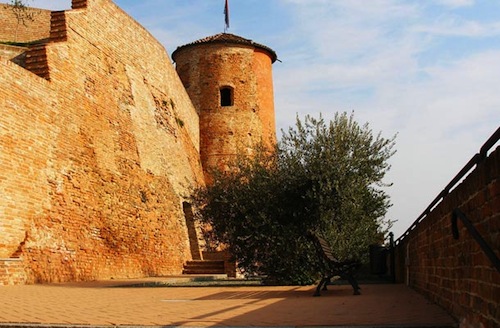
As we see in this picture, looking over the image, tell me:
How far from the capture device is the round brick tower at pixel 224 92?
26578 millimetres

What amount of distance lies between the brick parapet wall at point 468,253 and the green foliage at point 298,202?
13.3ft

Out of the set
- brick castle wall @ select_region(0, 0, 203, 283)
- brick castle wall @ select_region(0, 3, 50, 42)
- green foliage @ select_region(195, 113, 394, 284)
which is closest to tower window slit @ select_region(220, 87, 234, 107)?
brick castle wall @ select_region(0, 0, 203, 283)

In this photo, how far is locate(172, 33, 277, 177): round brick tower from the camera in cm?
2658

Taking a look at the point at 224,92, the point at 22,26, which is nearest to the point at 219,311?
the point at 22,26

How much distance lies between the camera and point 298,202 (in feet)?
39.2

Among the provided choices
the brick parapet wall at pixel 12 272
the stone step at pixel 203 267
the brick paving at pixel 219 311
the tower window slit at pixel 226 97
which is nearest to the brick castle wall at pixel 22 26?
the tower window slit at pixel 226 97

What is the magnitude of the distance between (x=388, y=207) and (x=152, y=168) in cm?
863

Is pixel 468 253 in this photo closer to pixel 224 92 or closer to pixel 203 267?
pixel 203 267

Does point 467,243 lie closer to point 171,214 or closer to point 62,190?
point 62,190

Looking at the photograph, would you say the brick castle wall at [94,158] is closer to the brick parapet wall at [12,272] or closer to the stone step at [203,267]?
the stone step at [203,267]

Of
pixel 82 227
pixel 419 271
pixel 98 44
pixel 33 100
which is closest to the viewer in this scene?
pixel 419 271

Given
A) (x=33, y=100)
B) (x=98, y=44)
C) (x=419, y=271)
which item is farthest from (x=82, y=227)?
(x=419, y=271)

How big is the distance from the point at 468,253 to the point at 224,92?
2366cm

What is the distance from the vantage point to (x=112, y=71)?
58.5 feet
